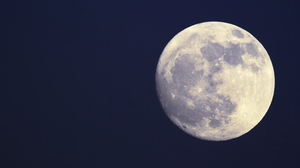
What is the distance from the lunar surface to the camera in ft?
8.70

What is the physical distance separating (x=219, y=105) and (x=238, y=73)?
0.35m

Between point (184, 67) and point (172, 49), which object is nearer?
point (184, 67)

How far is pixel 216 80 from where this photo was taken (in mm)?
2639

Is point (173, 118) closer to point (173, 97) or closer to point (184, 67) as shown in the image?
point (173, 97)

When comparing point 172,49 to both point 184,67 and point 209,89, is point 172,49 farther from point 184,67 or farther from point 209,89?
point 209,89

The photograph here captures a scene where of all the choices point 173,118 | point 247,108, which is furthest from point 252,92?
point 173,118

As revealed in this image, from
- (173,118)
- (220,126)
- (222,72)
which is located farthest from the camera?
(173,118)

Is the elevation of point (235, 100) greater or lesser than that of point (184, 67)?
lesser

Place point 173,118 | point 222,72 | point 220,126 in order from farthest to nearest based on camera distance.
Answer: point 173,118, point 220,126, point 222,72

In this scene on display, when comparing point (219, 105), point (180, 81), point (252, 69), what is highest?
point (252, 69)

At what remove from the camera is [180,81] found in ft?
9.04

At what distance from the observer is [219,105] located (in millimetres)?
2707

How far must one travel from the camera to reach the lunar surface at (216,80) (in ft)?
8.70

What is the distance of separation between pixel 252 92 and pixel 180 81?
70 centimetres
